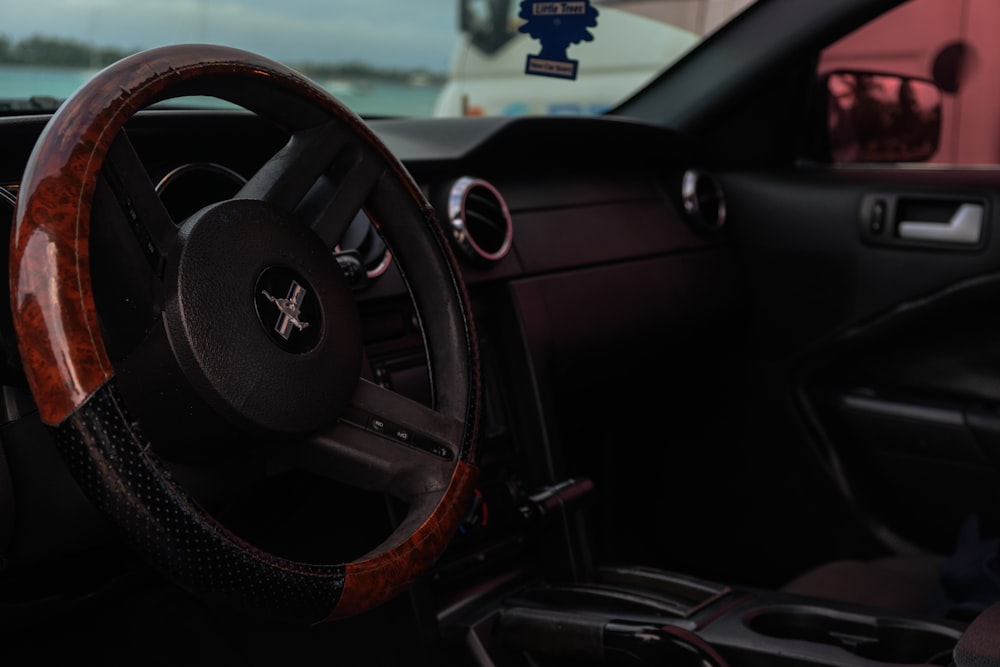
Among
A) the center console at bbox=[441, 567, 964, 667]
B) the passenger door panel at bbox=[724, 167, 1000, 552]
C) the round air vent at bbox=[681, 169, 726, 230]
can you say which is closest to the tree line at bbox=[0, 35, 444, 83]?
the center console at bbox=[441, 567, 964, 667]

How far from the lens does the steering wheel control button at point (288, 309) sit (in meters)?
0.98

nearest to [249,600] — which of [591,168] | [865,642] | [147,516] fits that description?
[147,516]

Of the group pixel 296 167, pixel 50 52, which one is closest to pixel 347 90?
pixel 50 52

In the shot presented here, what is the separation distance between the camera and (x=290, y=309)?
3.30ft

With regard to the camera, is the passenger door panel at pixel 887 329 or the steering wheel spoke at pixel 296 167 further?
the passenger door panel at pixel 887 329

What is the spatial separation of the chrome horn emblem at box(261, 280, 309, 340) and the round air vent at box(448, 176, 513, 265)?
0.58 metres

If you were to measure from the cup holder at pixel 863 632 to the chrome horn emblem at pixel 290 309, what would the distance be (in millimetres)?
788

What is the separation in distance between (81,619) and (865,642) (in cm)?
95

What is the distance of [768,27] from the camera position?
6.79 feet

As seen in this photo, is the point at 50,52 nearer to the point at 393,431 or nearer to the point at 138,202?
the point at 138,202

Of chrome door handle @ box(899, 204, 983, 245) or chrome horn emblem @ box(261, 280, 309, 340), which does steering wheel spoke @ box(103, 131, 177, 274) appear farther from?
chrome door handle @ box(899, 204, 983, 245)

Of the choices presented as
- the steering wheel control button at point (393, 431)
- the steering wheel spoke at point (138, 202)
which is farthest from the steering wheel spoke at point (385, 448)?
the steering wheel spoke at point (138, 202)

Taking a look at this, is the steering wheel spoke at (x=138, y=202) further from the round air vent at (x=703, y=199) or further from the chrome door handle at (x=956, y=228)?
the chrome door handle at (x=956, y=228)

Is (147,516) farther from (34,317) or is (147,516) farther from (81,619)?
(81,619)
